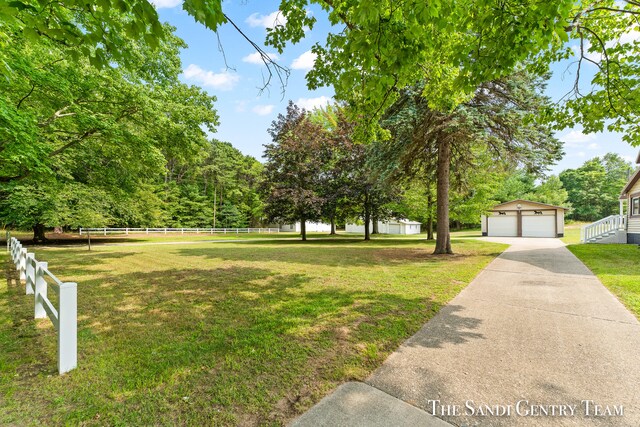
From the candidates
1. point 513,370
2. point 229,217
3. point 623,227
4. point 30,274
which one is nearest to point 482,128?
point 513,370

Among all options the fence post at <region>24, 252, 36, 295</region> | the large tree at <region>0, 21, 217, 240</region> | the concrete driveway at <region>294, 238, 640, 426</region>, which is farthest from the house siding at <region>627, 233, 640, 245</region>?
the fence post at <region>24, 252, 36, 295</region>

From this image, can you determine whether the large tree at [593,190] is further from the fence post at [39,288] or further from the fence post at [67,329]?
the fence post at [39,288]

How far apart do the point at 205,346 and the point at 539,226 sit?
31470 mm

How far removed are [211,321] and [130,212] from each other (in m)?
26.7

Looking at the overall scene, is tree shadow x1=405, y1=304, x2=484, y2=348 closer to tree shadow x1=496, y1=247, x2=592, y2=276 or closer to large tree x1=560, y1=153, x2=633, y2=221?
tree shadow x1=496, y1=247, x2=592, y2=276

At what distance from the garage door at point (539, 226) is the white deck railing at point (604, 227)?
29.9 ft

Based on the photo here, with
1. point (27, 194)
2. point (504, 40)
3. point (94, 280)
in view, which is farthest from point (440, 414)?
point (27, 194)

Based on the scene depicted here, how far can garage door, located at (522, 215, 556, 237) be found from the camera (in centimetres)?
2581

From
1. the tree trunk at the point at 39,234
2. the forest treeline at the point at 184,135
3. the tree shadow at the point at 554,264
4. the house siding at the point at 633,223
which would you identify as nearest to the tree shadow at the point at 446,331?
the forest treeline at the point at 184,135

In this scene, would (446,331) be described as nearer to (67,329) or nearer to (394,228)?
(67,329)

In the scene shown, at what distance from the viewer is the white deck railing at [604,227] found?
16422 mm

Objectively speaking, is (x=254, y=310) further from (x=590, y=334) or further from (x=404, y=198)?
(x=404, y=198)

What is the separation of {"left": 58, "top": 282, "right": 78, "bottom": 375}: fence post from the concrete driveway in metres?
2.63

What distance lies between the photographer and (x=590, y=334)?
3803 mm
